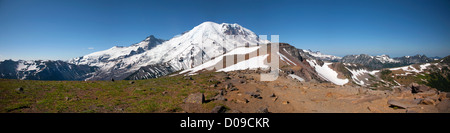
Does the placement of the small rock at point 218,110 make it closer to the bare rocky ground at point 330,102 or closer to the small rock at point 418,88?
the bare rocky ground at point 330,102

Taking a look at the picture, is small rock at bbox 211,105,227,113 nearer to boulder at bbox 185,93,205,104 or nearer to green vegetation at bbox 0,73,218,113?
boulder at bbox 185,93,205,104

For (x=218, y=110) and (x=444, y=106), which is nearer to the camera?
(x=444, y=106)

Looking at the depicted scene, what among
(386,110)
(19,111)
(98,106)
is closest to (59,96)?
(19,111)

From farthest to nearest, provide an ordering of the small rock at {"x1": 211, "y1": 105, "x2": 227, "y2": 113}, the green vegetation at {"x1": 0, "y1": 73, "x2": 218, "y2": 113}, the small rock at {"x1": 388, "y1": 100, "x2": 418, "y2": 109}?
the green vegetation at {"x1": 0, "y1": 73, "x2": 218, "y2": 113}, the small rock at {"x1": 211, "y1": 105, "x2": 227, "y2": 113}, the small rock at {"x1": 388, "y1": 100, "x2": 418, "y2": 109}

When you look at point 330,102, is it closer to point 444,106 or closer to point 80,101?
point 444,106

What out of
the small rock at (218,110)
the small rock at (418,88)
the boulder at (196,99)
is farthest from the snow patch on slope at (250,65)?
the small rock at (218,110)

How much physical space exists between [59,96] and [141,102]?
32.5 ft

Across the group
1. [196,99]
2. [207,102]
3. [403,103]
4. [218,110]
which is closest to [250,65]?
[207,102]

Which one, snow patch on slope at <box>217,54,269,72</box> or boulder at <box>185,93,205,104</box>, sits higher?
snow patch on slope at <box>217,54,269,72</box>

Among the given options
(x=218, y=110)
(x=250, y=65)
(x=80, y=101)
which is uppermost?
(x=250, y=65)

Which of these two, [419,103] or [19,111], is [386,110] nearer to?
[419,103]

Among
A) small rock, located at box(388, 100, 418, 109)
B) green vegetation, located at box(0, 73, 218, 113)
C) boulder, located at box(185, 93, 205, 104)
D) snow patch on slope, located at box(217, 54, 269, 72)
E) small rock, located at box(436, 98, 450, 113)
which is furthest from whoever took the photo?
snow patch on slope, located at box(217, 54, 269, 72)

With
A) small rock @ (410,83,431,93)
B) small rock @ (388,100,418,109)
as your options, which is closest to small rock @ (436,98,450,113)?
small rock @ (388,100,418,109)

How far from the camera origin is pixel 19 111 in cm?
1463
